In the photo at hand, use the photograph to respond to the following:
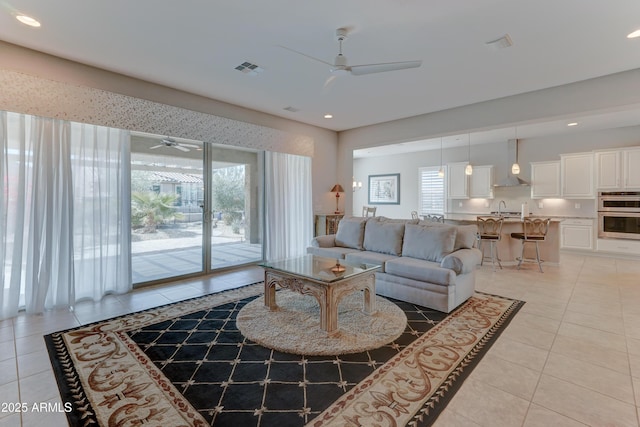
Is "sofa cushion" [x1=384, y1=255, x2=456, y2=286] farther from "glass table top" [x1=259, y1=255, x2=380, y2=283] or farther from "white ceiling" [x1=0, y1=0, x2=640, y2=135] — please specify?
"white ceiling" [x1=0, y1=0, x2=640, y2=135]

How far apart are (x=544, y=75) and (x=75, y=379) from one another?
5650 mm

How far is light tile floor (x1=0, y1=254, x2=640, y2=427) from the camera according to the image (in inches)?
71.2

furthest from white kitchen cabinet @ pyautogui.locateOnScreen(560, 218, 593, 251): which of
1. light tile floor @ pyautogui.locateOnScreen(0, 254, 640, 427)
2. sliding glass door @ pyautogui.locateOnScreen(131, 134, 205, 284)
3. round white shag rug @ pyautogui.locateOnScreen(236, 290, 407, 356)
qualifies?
sliding glass door @ pyautogui.locateOnScreen(131, 134, 205, 284)

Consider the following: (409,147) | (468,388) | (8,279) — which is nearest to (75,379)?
(8,279)

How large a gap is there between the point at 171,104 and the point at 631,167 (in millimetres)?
8910

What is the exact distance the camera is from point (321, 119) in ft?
19.3

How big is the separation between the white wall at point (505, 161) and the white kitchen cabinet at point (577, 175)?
235 millimetres

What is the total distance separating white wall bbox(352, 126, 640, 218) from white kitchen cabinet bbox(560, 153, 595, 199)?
23 centimetres

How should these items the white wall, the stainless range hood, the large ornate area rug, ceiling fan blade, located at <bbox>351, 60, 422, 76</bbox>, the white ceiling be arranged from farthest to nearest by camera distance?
the stainless range hood, the white wall, ceiling fan blade, located at <bbox>351, 60, 422, 76</bbox>, the white ceiling, the large ornate area rug

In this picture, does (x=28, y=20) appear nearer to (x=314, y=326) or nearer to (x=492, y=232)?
(x=314, y=326)

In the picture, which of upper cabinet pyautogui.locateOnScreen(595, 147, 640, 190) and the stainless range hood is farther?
the stainless range hood

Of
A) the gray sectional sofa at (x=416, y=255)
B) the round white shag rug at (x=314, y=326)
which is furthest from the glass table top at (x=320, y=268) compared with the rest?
the gray sectional sofa at (x=416, y=255)

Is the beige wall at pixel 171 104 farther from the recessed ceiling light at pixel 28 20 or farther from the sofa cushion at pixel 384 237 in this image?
the sofa cushion at pixel 384 237

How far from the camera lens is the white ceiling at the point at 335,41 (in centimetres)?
247
